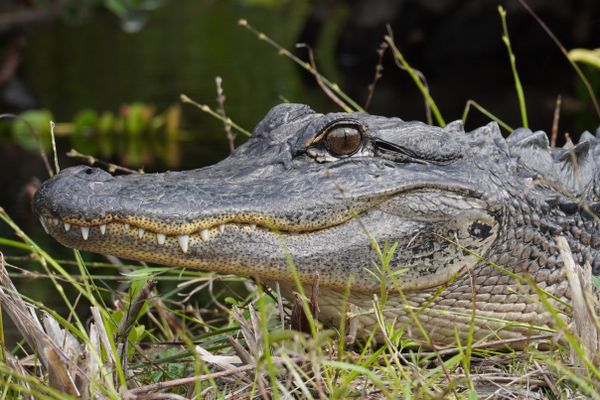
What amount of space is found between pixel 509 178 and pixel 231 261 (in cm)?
102

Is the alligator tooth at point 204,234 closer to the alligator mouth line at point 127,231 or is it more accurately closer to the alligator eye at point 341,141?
the alligator mouth line at point 127,231

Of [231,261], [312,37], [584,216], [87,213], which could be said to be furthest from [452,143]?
[312,37]

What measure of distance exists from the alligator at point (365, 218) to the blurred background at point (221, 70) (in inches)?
151

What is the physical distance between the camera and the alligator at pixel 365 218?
2.72m

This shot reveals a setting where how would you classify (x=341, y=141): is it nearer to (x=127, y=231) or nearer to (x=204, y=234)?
(x=204, y=234)

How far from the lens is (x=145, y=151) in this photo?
28.9ft

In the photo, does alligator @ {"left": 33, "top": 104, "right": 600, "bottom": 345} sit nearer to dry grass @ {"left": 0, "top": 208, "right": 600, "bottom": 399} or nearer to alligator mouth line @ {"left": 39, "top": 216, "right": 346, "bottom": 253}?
alligator mouth line @ {"left": 39, "top": 216, "right": 346, "bottom": 253}

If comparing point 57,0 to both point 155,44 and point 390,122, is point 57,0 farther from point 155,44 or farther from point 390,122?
point 155,44

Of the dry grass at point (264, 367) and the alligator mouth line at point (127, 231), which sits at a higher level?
the alligator mouth line at point (127, 231)

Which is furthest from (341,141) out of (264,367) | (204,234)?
(264,367)

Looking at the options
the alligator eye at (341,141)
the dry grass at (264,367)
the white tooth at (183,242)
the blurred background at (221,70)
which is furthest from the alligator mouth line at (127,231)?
the blurred background at (221,70)

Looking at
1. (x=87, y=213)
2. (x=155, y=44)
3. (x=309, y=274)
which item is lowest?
(x=155, y=44)

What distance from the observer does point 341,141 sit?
3105 mm

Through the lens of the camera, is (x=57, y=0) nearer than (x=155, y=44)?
Yes
